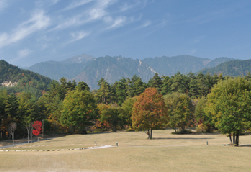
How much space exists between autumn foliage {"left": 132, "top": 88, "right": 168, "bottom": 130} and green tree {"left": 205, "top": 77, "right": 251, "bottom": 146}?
13243 mm

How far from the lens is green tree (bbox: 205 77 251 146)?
104ft

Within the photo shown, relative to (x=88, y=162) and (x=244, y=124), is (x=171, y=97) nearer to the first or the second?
(x=244, y=124)

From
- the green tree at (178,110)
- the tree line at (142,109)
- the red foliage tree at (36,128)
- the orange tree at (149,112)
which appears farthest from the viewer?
the green tree at (178,110)

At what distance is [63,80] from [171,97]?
70.8 m

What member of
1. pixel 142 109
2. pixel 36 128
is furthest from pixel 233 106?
pixel 36 128

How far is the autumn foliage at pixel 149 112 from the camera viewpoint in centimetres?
4484

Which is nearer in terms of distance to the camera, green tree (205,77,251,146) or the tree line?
green tree (205,77,251,146)

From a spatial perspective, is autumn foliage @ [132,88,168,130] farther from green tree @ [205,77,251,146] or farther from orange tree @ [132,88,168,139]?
green tree @ [205,77,251,146]

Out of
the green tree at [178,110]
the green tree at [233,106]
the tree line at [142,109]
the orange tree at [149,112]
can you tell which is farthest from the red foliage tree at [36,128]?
the green tree at [233,106]

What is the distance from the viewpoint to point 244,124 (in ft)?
104

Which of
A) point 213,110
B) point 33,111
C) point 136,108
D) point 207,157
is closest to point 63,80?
point 33,111

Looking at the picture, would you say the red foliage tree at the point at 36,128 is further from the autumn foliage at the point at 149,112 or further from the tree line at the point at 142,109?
the autumn foliage at the point at 149,112

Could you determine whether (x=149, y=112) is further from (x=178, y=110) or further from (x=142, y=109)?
(x=178, y=110)

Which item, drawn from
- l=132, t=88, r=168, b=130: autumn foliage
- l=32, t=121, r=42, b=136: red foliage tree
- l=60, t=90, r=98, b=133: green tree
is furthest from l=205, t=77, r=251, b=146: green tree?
l=60, t=90, r=98, b=133: green tree
